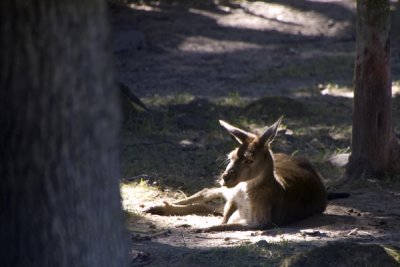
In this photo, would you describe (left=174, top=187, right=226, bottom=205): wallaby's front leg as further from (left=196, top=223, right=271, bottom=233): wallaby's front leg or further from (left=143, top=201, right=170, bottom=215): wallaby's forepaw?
(left=196, top=223, right=271, bottom=233): wallaby's front leg

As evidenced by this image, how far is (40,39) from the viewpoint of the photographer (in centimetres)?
336

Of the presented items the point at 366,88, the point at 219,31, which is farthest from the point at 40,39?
the point at 219,31

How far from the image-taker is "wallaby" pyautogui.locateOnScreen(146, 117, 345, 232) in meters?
7.77

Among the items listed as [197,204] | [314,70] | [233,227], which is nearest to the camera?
[233,227]

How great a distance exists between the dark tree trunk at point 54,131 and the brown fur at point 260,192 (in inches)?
163

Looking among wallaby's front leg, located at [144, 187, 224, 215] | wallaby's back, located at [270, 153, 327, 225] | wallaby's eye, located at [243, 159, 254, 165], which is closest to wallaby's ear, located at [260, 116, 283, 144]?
wallaby's eye, located at [243, 159, 254, 165]

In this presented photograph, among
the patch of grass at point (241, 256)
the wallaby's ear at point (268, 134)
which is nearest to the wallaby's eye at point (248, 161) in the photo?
the wallaby's ear at point (268, 134)

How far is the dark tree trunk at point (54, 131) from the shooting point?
3.36m

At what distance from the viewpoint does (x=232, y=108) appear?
39.5 feet

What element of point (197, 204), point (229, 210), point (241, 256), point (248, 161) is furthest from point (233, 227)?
point (241, 256)

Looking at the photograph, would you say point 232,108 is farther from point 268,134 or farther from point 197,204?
point 268,134

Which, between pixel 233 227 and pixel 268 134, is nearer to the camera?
pixel 233 227

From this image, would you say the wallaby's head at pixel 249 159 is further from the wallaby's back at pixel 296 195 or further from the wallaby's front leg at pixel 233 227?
the wallaby's front leg at pixel 233 227

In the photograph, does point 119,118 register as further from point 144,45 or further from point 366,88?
point 144,45
